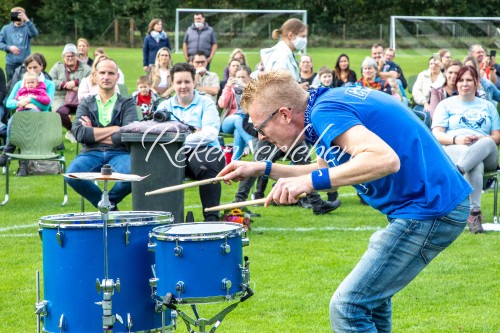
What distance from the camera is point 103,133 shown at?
28.9 ft

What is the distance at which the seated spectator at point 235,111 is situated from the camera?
11.5 metres

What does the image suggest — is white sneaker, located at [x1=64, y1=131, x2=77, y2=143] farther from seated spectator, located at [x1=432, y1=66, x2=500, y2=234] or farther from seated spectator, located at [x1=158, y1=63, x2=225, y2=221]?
seated spectator, located at [x1=432, y1=66, x2=500, y2=234]

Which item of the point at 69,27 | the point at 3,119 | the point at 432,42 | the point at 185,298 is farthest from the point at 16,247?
the point at 69,27

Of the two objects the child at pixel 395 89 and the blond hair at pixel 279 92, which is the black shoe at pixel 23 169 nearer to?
the child at pixel 395 89

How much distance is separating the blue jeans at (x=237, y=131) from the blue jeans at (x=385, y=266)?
7319 millimetres

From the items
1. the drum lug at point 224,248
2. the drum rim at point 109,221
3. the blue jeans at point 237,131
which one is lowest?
the blue jeans at point 237,131

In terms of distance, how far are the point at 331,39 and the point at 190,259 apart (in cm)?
3887

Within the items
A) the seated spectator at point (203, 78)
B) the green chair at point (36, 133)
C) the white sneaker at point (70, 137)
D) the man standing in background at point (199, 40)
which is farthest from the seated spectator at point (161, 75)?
the man standing in background at point (199, 40)

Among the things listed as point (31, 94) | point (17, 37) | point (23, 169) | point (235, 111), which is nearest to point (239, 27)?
point (17, 37)

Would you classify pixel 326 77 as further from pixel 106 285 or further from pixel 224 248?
pixel 106 285

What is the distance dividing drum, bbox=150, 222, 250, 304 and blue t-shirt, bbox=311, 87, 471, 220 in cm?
98

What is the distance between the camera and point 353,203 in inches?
416

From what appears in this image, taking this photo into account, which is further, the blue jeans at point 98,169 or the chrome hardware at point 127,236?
the blue jeans at point 98,169

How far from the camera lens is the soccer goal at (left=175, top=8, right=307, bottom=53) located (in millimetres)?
29969
